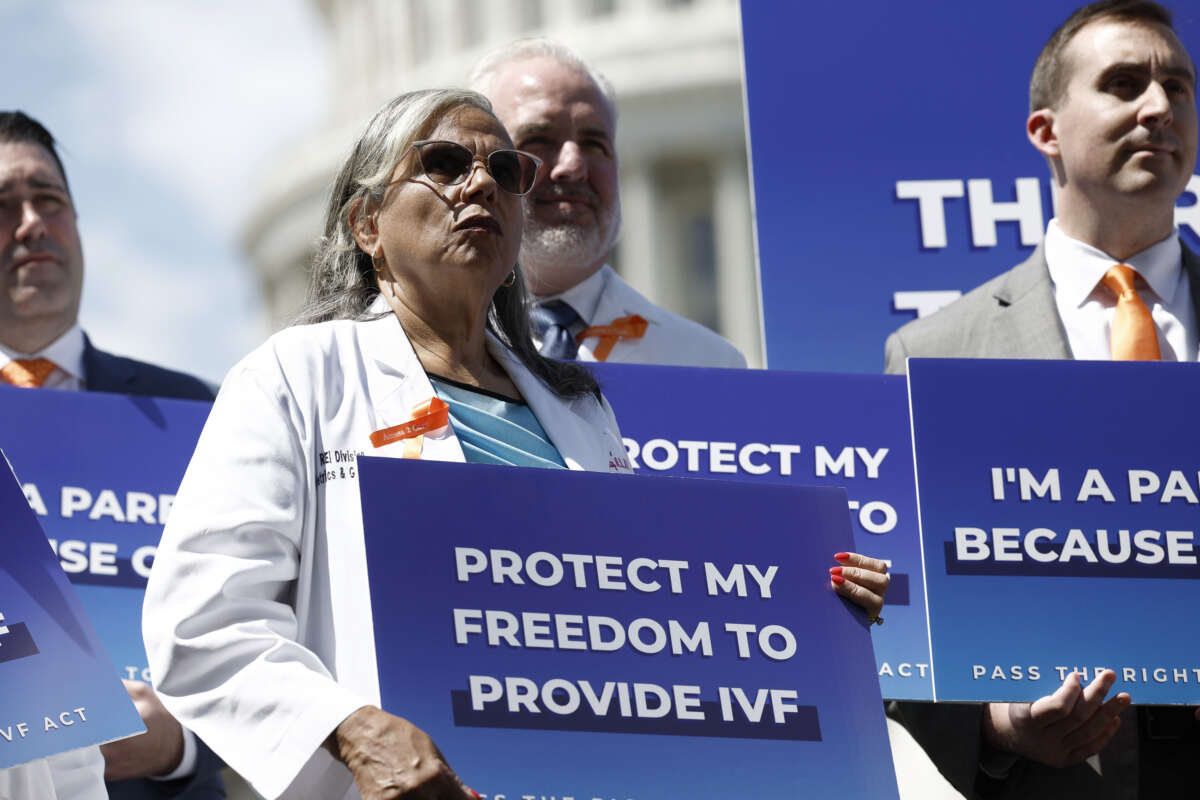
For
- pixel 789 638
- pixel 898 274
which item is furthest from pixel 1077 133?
pixel 789 638

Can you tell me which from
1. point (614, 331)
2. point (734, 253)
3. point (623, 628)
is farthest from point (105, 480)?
point (734, 253)

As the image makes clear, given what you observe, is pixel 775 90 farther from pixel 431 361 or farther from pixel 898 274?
pixel 431 361

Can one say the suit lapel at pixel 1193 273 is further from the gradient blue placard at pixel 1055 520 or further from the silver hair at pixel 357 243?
the silver hair at pixel 357 243

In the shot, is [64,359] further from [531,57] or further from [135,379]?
[531,57]

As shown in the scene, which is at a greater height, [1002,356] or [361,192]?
[361,192]

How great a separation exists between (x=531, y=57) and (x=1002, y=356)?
205cm

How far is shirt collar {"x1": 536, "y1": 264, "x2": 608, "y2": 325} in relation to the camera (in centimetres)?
597

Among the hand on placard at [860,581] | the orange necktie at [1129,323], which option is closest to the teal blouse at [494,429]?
the hand on placard at [860,581]

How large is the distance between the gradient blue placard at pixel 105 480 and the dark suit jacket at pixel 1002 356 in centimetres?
224

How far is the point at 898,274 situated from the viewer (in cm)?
593

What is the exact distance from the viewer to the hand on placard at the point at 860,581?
365 cm

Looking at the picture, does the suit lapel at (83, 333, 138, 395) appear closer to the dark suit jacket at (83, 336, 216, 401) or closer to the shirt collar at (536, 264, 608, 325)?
the dark suit jacket at (83, 336, 216, 401)

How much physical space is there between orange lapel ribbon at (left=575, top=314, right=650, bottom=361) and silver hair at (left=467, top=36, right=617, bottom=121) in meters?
0.86

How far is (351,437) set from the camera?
3588 millimetres
